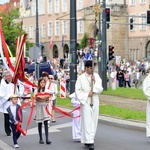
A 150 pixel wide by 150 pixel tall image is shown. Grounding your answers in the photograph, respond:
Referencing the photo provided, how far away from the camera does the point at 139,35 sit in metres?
67.0

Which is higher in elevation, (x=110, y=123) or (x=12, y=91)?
(x=12, y=91)

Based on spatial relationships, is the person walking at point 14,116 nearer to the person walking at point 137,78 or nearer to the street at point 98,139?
the street at point 98,139

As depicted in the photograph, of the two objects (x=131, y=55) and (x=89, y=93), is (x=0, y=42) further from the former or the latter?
(x=131, y=55)

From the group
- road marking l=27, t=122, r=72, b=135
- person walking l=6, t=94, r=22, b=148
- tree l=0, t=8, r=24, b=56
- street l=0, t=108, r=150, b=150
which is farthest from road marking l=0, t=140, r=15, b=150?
tree l=0, t=8, r=24, b=56

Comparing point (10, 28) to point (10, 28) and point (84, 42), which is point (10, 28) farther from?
point (84, 42)

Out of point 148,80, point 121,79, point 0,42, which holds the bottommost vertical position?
point 121,79

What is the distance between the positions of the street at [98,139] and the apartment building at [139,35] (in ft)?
159

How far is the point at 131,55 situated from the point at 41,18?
68.6 ft

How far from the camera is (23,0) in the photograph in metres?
84.5

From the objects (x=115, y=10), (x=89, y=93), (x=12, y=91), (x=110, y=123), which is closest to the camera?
(x=89, y=93)

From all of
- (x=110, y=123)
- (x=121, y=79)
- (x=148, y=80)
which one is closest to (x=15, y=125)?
(x=148, y=80)

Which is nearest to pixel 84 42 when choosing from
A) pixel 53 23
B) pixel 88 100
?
pixel 53 23

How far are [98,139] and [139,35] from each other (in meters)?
53.7

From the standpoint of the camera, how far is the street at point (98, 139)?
12.8m
